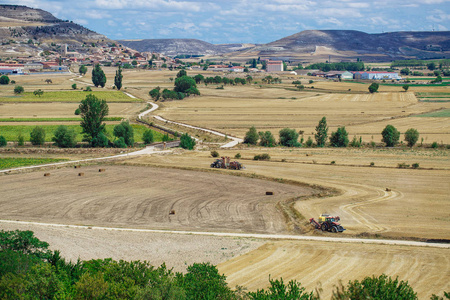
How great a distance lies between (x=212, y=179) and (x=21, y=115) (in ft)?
241

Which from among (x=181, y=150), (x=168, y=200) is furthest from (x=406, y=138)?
(x=168, y=200)

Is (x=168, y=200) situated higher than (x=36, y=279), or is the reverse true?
(x=36, y=279)

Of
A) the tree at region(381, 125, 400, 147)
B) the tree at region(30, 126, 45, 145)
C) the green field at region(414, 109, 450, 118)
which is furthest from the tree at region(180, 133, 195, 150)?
the green field at region(414, 109, 450, 118)

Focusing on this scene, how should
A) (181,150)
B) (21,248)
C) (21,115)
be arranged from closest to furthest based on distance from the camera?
(21,248) → (181,150) → (21,115)

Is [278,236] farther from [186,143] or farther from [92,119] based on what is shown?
[92,119]

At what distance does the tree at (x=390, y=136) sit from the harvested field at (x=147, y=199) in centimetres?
3303

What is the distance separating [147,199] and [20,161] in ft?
Answer: 91.0

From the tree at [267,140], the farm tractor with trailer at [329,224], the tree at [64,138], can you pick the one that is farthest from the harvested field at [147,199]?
the tree at [267,140]

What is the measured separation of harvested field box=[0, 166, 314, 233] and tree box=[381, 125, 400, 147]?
33.0 m

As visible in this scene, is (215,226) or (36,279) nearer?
(36,279)

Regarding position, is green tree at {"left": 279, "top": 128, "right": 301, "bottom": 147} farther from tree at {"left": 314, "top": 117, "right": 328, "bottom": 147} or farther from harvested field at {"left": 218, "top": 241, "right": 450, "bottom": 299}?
harvested field at {"left": 218, "top": 241, "right": 450, "bottom": 299}

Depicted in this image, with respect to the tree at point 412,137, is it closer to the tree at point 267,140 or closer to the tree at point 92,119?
the tree at point 267,140

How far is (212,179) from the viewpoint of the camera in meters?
53.7

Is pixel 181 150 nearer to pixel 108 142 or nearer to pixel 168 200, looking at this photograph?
pixel 108 142
